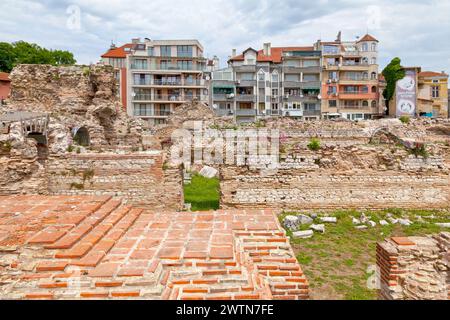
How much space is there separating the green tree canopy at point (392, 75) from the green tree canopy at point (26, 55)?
155ft

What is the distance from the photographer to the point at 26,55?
46594mm

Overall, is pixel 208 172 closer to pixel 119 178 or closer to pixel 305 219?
pixel 119 178

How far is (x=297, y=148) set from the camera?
12180 millimetres

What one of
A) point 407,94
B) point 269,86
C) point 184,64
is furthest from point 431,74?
point 184,64

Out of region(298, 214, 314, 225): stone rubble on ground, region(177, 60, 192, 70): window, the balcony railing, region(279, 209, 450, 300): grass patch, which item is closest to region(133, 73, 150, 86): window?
the balcony railing

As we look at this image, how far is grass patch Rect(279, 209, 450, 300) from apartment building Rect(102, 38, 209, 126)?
38649 mm

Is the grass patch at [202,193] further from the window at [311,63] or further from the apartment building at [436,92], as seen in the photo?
the apartment building at [436,92]

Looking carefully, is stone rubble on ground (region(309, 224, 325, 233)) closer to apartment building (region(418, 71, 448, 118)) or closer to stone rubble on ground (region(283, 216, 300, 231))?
stone rubble on ground (region(283, 216, 300, 231))

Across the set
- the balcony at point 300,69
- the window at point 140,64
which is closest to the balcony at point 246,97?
the balcony at point 300,69

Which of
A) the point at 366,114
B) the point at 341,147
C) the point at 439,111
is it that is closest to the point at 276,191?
the point at 341,147

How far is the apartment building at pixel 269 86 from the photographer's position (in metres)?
46.8

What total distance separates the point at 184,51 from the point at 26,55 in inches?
887

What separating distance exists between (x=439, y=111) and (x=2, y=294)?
209 feet

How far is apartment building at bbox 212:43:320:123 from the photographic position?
46.8 metres
